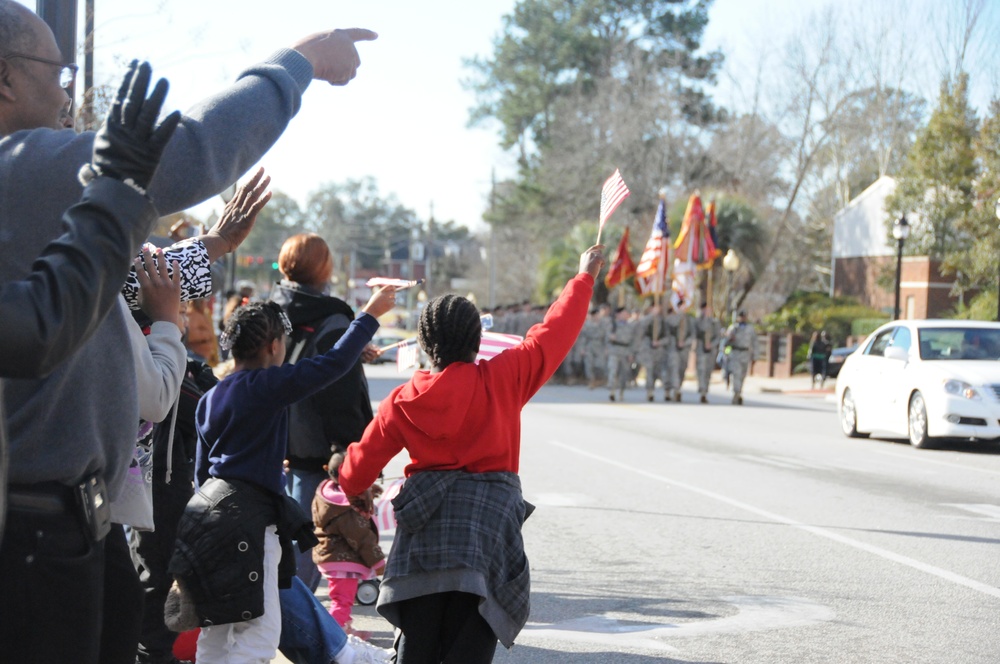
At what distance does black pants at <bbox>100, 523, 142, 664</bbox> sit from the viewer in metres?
2.61

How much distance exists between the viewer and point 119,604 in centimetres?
263

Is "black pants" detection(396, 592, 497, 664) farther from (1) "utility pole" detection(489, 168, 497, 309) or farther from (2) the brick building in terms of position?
(1) "utility pole" detection(489, 168, 497, 309)

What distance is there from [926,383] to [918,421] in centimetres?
65

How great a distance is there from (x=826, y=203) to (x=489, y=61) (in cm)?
2220

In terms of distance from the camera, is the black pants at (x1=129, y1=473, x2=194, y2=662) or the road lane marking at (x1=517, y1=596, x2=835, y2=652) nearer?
the black pants at (x1=129, y1=473, x2=194, y2=662)

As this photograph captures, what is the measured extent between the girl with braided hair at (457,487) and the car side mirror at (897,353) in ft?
40.5

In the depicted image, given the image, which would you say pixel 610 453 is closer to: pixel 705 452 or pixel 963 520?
pixel 705 452

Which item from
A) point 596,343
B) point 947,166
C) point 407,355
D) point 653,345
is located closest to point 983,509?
point 407,355

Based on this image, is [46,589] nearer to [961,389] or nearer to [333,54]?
[333,54]

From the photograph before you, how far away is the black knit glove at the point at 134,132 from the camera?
2.16 meters

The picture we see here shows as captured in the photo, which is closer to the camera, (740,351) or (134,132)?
(134,132)

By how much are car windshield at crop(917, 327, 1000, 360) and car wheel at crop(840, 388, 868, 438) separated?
168 cm

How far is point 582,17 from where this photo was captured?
182 ft

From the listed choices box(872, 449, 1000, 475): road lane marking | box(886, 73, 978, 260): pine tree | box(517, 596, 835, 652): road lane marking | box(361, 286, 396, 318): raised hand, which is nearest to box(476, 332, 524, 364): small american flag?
box(361, 286, 396, 318): raised hand
